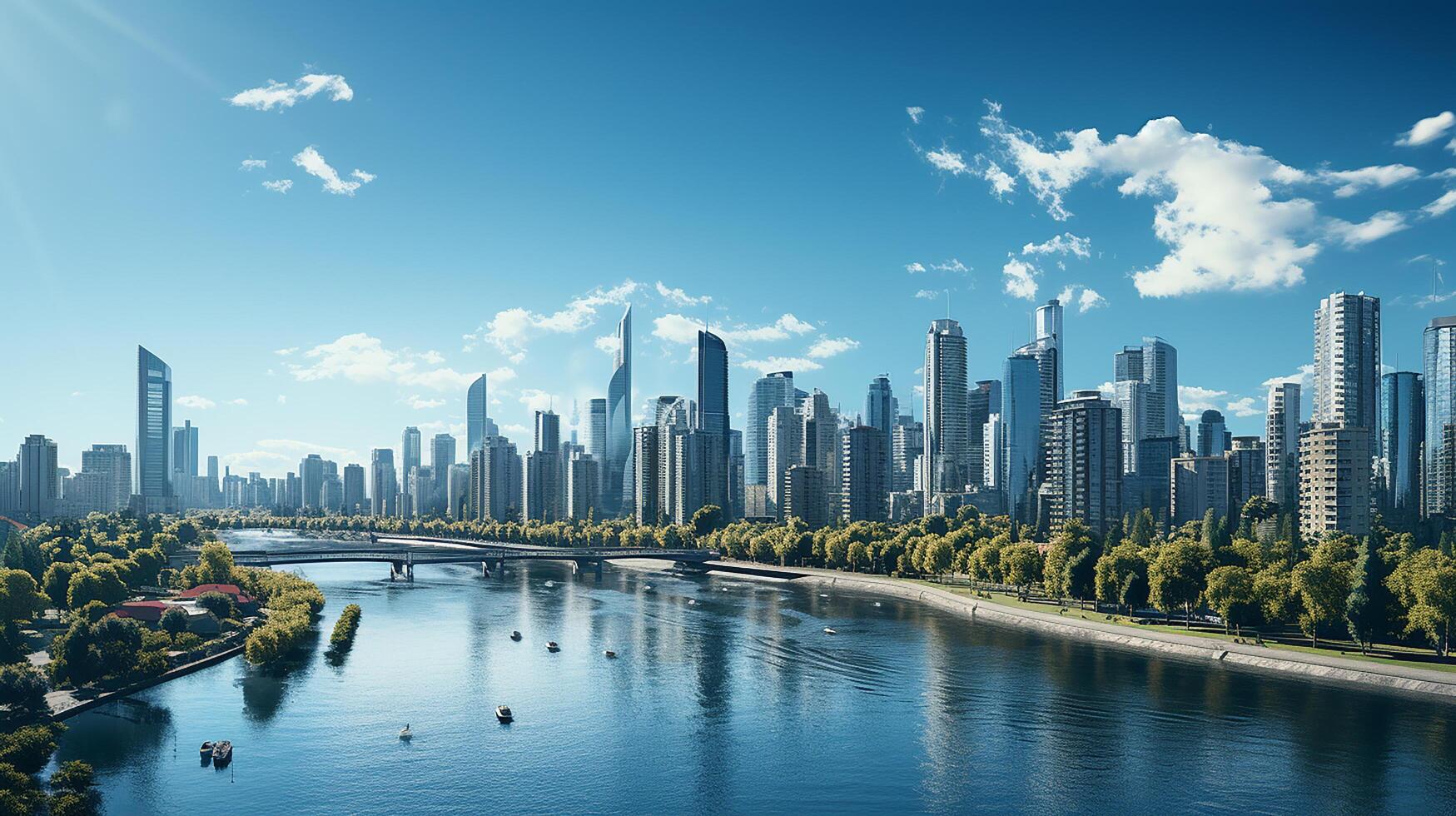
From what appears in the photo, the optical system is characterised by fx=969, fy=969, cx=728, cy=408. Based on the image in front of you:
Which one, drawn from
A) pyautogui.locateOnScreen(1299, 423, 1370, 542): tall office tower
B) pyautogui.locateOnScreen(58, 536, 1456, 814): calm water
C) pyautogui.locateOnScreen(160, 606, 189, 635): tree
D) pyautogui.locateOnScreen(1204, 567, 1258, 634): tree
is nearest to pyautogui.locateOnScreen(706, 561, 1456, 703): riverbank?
pyautogui.locateOnScreen(58, 536, 1456, 814): calm water

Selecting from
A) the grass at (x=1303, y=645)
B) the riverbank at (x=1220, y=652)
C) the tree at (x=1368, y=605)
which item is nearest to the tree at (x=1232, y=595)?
the grass at (x=1303, y=645)

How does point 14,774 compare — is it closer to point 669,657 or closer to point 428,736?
point 428,736

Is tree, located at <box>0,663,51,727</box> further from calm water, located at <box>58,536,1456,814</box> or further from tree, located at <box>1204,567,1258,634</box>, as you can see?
tree, located at <box>1204,567,1258,634</box>

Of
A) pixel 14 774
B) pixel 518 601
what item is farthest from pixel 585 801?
pixel 518 601

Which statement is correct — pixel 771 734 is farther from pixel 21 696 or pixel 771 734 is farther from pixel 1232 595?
pixel 1232 595

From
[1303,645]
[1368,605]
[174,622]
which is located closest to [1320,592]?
[1368,605]

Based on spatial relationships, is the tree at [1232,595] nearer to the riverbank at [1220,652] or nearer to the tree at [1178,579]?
the riverbank at [1220,652]
